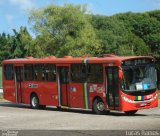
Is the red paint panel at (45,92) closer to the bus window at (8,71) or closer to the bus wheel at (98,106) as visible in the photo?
the bus window at (8,71)

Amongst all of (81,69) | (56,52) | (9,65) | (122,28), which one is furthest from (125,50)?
(81,69)

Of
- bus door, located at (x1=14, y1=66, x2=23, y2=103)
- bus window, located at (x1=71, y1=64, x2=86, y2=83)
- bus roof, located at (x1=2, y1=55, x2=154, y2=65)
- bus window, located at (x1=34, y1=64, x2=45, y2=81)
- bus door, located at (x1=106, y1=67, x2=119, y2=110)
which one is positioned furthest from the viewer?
bus door, located at (x1=14, y1=66, x2=23, y2=103)

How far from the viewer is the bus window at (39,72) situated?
29.2 meters

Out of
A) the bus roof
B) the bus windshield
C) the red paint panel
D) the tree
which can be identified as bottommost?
the red paint panel

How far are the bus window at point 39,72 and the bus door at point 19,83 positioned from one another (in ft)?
5.49

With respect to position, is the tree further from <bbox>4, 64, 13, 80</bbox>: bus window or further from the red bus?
the red bus

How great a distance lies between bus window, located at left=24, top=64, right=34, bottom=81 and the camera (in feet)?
99.0

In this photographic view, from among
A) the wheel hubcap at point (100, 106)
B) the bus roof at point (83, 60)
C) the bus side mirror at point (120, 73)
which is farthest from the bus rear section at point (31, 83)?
the bus side mirror at point (120, 73)

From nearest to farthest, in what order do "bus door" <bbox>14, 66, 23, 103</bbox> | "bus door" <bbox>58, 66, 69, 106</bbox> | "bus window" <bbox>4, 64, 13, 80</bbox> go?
1. "bus door" <bbox>58, 66, 69, 106</bbox>
2. "bus door" <bbox>14, 66, 23, 103</bbox>
3. "bus window" <bbox>4, 64, 13, 80</bbox>

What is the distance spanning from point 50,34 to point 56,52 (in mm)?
1942

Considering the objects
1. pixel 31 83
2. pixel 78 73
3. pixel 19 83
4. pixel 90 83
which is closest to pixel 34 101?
pixel 31 83

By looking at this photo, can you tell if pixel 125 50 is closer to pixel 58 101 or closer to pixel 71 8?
pixel 71 8

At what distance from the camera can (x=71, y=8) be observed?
53750 mm

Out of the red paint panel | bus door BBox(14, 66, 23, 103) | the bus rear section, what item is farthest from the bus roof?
the red paint panel
